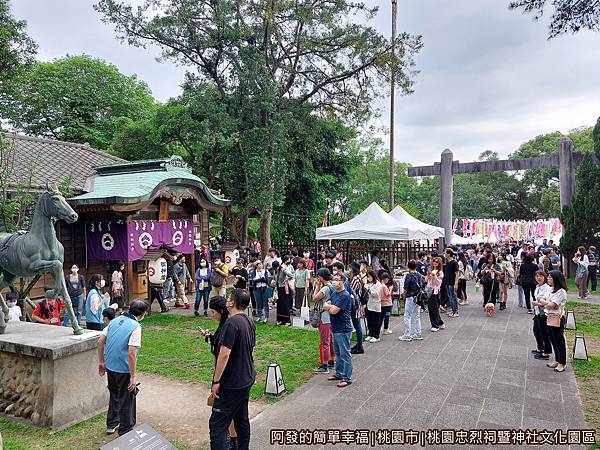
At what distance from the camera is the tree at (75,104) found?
90.9 feet

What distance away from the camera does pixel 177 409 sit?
6.19m

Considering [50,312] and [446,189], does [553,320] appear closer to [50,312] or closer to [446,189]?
[50,312]

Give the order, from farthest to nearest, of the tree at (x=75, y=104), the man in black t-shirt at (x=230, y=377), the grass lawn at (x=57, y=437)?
the tree at (x=75, y=104)
the grass lawn at (x=57, y=437)
the man in black t-shirt at (x=230, y=377)

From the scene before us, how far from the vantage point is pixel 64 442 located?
5.23m

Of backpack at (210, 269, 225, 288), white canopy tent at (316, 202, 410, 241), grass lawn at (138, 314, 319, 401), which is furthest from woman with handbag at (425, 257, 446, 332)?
backpack at (210, 269, 225, 288)

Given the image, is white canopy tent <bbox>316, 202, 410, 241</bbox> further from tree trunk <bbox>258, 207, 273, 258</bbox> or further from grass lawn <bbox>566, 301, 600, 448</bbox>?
grass lawn <bbox>566, 301, 600, 448</bbox>

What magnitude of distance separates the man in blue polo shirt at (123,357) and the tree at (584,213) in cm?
1748

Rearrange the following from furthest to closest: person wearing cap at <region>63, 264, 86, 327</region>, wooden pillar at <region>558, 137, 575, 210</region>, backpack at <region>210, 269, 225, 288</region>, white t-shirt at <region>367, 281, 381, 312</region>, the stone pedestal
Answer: wooden pillar at <region>558, 137, 575, 210</region> → backpack at <region>210, 269, 225, 288</region> → person wearing cap at <region>63, 264, 86, 327</region> → white t-shirt at <region>367, 281, 381, 312</region> → the stone pedestal

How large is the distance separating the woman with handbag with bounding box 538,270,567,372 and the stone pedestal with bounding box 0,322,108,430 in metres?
6.88

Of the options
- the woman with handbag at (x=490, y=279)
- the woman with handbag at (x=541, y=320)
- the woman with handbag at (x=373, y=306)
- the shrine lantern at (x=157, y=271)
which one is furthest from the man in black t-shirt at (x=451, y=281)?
the shrine lantern at (x=157, y=271)

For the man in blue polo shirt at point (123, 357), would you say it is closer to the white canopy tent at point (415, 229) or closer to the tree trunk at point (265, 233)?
the white canopy tent at point (415, 229)

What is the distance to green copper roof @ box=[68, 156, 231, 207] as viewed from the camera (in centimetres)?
1220

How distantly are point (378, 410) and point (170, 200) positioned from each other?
10596mm

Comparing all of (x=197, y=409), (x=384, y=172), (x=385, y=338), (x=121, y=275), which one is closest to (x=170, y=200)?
(x=121, y=275)
